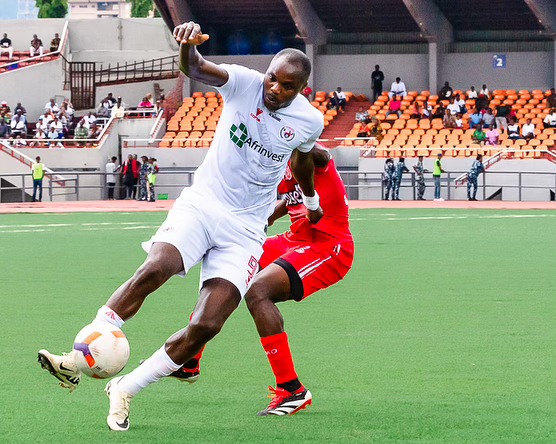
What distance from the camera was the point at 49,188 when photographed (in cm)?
4053

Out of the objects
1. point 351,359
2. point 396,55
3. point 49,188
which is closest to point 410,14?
point 396,55

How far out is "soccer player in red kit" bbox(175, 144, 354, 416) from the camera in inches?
295

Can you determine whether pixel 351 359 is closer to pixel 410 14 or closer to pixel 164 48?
pixel 410 14

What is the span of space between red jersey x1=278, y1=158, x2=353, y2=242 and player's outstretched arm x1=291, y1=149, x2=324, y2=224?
31 centimetres

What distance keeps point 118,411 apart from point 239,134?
176 cm

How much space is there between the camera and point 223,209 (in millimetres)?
6859

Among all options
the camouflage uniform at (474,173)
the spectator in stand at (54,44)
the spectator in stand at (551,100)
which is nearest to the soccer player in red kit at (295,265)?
the camouflage uniform at (474,173)

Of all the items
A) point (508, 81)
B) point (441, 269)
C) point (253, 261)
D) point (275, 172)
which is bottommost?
point (441, 269)

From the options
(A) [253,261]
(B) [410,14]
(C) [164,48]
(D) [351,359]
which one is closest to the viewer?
(A) [253,261]

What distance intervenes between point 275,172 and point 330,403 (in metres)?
1.54

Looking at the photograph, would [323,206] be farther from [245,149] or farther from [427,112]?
[427,112]

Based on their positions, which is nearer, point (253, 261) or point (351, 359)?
point (253, 261)

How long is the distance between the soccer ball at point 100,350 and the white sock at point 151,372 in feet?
1.21

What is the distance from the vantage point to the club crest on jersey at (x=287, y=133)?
7008 millimetres
